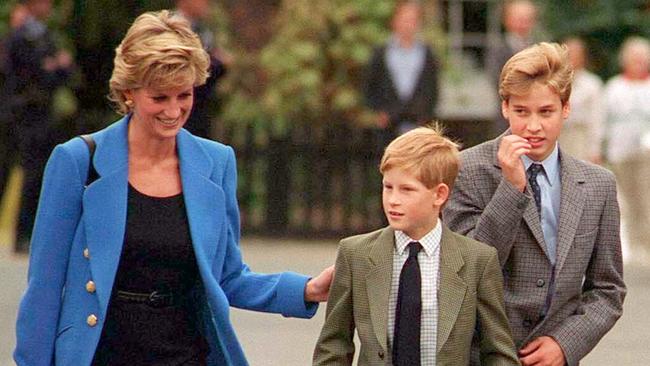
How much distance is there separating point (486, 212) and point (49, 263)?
1200 millimetres

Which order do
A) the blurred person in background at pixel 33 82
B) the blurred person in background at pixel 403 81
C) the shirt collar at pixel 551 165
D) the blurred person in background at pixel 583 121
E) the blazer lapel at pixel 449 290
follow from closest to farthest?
the blazer lapel at pixel 449 290 → the shirt collar at pixel 551 165 → the blurred person in background at pixel 33 82 → the blurred person in background at pixel 403 81 → the blurred person in background at pixel 583 121

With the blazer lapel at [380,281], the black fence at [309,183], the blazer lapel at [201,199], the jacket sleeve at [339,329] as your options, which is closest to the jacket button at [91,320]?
the blazer lapel at [201,199]

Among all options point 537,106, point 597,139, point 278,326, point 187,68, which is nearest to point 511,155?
point 537,106

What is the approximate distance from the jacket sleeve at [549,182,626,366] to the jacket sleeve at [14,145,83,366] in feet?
4.53

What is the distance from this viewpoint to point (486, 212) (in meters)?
5.05

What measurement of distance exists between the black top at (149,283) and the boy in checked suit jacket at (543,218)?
2.49 feet

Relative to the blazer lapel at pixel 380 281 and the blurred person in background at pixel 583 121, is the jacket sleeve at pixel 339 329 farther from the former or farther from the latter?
the blurred person in background at pixel 583 121

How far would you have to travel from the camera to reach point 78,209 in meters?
5.18

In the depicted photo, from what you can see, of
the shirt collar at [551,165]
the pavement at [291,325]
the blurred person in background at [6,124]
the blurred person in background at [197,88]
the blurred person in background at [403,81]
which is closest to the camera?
the shirt collar at [551,165]

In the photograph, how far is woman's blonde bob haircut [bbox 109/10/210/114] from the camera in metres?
5.07

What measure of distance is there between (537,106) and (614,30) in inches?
718

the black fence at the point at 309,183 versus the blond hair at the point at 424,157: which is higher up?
the blond hair at the point at 424,157

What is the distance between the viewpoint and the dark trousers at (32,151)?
1430 cm

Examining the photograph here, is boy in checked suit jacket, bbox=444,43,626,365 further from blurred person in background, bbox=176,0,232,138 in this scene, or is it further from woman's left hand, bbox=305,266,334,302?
blurred person in background, bbox=176,0,232,138
